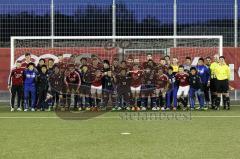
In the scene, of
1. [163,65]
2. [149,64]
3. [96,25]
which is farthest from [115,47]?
[163,65]

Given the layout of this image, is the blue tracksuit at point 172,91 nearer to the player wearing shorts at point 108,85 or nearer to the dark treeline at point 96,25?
the player wearing shorts at point 108,85

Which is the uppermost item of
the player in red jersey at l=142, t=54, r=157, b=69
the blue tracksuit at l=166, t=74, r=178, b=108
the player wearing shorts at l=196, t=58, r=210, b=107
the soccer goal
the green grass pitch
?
the soccer goal

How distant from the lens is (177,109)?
15.9m

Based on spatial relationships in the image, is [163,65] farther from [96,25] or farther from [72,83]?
[96,25]

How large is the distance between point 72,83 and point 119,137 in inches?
258

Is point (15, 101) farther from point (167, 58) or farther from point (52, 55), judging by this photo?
point (167, 58)

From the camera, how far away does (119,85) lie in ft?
51.9

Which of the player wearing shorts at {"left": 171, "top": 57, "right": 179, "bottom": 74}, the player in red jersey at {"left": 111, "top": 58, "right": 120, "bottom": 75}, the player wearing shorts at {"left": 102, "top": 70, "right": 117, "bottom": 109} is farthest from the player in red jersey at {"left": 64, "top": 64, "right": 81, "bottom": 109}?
the player wearing shorts at {"left": 171, "top": 57, "right": 179, "bottom": 74}

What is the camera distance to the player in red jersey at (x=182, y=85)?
51.3ft

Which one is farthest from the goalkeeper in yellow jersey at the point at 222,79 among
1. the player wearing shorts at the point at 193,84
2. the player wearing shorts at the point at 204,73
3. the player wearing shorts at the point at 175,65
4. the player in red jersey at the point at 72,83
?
the player in red jersey at the point at 72,83

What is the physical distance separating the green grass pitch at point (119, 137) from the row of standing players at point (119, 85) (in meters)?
2.28

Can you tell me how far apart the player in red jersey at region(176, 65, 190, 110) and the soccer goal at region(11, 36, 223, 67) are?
84.3 inches

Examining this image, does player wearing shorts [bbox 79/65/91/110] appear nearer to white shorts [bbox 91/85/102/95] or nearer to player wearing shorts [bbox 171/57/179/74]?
white shorts [bbox 91/85/102/95]

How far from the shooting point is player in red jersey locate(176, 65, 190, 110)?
51.3ft
